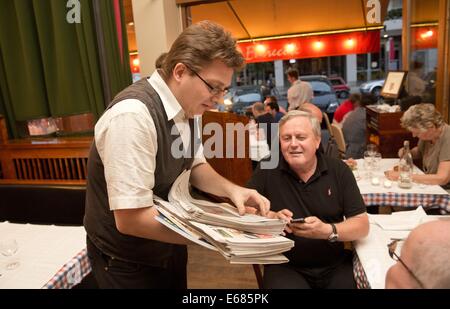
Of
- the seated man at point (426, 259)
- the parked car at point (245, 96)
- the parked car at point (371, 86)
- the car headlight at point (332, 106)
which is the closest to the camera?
the seated man at point (426, 259)

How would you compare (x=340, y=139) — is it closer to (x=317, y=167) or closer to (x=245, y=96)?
(x=317, y=167)

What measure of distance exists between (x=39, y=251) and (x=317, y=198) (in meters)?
1.41

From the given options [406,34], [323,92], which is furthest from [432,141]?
[323,92]

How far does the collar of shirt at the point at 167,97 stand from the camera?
115cm

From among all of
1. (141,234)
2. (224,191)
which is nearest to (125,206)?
(141,234)

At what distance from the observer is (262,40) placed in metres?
7.08

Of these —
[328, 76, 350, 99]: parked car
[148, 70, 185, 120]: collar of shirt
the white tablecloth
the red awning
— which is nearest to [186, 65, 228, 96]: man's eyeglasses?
[148, 70, 185, 120]: collar of shirt

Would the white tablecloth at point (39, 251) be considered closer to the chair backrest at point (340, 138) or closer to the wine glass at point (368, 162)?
the wine glass at point (368, 162)

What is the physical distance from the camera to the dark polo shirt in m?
1.83

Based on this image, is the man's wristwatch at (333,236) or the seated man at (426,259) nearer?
the seated man at (426,259)

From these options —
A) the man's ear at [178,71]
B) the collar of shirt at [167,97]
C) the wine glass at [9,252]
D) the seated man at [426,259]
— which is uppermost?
the man's ear at [178,71]

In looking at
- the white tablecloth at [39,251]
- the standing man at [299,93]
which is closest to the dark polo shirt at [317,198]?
the white tablecloth at [39,251]

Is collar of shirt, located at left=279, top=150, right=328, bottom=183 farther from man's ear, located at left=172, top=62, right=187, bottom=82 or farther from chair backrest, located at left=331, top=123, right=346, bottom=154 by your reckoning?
chair backrest, located at left=331, top=123, right=346, bottom=154

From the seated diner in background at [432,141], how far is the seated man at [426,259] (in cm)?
206
